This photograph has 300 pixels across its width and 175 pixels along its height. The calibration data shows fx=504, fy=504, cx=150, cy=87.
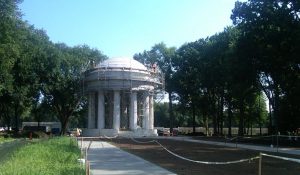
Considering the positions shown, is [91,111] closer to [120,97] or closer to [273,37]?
[120,97]

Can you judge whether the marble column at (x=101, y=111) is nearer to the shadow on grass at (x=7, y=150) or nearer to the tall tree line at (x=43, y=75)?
the tall tree line at (x=43, y=75)

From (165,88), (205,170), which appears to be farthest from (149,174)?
(165,88)

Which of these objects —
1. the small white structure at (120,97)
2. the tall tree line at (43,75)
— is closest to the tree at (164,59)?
the small white structure at (120,97)

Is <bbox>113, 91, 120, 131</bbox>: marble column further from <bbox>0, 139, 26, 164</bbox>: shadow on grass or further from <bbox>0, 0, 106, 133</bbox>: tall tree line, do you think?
<bbox>0, 139, 26, 164</bbox>: shadow on grass

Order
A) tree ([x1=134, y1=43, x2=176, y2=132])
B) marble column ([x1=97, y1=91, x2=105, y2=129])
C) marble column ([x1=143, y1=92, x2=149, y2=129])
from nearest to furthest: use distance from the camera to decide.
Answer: marble column ([x1=97, y1=91, x2=105, y2=129]) < marble column ([x1=143, y1=92, x2=149, y2=129]) < tree ([x1=134, y1=43, x2=176, y2=132])

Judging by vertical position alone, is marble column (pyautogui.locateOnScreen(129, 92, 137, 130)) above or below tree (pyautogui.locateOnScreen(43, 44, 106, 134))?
below

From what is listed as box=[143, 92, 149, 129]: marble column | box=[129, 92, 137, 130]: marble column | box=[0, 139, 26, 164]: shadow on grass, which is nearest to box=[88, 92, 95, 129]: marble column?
box=[129, 92, 137, 130]: marble column

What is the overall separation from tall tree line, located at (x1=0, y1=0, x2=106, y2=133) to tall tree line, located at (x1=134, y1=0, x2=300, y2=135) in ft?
53.6

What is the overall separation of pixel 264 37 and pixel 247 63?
588 cm

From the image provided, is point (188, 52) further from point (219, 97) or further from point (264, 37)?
point (264, 37)

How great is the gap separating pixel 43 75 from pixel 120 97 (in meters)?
13.1

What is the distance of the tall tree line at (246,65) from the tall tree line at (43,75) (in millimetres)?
16346

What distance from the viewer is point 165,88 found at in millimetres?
90875

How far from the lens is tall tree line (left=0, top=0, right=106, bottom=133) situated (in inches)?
2719
